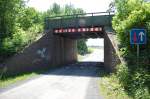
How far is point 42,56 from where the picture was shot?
104 feet

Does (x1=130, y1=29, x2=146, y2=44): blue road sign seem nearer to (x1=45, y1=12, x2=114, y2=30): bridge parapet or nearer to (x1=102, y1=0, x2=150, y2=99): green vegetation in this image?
(x1=102, y1=0, x2=150, y2=99): green vegetation

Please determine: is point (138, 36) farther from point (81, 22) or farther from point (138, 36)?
point (81, 22)

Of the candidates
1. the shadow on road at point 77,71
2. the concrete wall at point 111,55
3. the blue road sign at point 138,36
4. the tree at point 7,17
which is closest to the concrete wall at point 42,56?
the shadow on road at point 77,71

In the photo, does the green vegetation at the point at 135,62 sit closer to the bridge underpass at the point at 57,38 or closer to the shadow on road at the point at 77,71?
the shadow on road at the point at 77,71

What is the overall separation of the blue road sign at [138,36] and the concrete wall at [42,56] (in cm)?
1296

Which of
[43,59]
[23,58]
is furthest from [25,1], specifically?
[23,58]

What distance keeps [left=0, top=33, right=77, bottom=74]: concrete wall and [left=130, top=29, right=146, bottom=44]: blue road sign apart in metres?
13.0

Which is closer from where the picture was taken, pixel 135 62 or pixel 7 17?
pixel 135 62

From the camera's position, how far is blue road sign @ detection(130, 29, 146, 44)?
48.4 ft

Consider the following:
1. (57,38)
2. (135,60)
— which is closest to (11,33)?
(57,38)

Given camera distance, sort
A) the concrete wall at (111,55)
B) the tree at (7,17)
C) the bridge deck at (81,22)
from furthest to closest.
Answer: the bridge deck at (81,22)
the tree at (7,17)
the concrete wall at (111,55)

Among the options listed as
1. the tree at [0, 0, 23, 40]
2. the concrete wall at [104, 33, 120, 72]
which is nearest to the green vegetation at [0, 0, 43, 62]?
the tree at [0, 0, 23, 40]

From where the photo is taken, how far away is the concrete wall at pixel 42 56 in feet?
84.9

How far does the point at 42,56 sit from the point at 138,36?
1814 centimetres
